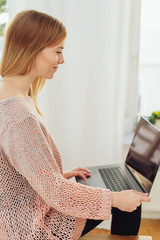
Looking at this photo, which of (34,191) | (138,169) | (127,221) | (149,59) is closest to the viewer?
(34,191)

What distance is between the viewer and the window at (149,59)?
2.13 m

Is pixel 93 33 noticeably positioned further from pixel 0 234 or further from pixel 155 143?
pixel 0 234

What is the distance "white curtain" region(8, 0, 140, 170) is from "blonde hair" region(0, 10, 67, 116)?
0.77m

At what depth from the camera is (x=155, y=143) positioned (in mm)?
1273

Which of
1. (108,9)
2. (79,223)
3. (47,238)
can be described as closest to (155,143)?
(79,223)

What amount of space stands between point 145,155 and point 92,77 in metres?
0.74

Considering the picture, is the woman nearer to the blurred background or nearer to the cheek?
the cheek

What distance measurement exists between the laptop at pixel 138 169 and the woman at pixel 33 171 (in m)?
0.17

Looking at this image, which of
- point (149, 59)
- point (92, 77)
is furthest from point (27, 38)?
point (149, 59)

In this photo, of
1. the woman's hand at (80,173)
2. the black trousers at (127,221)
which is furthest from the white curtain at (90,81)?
the black trousers at (127,221)

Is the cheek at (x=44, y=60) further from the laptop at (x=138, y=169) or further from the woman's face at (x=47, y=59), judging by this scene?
the laptop at (x=138, y=169)

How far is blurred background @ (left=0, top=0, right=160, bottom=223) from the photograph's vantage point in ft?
6.16

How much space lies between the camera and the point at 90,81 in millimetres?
1947

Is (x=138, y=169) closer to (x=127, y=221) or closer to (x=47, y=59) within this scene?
(x=127, y=221)
